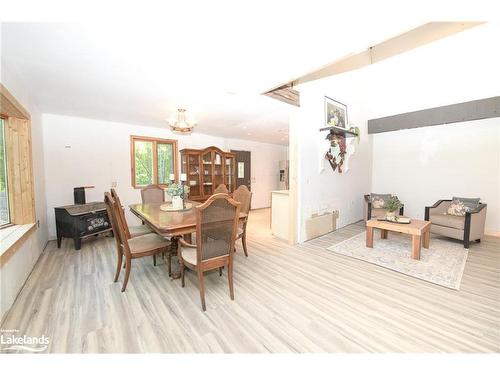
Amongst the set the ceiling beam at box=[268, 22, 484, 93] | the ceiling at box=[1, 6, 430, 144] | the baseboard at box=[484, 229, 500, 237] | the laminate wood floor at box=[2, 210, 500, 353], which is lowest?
the laminate wood floor at box=[2, 210, 500, 353]

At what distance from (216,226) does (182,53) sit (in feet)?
5.37

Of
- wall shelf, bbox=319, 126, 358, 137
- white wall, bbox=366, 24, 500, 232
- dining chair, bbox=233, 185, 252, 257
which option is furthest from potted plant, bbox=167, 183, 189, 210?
white wall, bbox=366, 24, 500, 232

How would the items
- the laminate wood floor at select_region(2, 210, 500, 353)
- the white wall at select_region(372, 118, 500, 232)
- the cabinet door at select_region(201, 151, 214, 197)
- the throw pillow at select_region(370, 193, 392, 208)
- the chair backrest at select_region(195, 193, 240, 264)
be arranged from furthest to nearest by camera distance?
the cabinet door at select_region(201, 151, 214, 197) → the throw pillow at select_region(370, 193, 392, 208) → the white wall at select_region(372, 118, 500, 232) → the chair backrest at select_region(195, 193, 240, 264) → the laminate wood floor at select_region(2, 210, 500, 353)

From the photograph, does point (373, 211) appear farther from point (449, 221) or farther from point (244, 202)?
point (244, 202)

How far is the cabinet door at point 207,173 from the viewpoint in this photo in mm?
5215

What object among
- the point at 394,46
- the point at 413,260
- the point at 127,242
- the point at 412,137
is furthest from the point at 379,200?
the point at 127,242

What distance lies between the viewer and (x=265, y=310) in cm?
183

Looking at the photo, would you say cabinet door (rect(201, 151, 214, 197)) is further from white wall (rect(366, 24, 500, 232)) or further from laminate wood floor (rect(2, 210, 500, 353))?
white wall (rect(366, 24, 500, 232))

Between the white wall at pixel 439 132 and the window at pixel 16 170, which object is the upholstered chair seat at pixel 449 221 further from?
the window at pixel 16 170

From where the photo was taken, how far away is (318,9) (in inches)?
56.6

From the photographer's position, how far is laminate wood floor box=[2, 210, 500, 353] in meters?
1.46

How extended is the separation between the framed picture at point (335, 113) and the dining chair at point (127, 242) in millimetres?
3479

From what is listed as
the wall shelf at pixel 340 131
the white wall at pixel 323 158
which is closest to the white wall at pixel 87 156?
the white wall at pixel 323 158

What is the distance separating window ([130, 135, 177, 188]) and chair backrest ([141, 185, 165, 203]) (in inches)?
37.9
